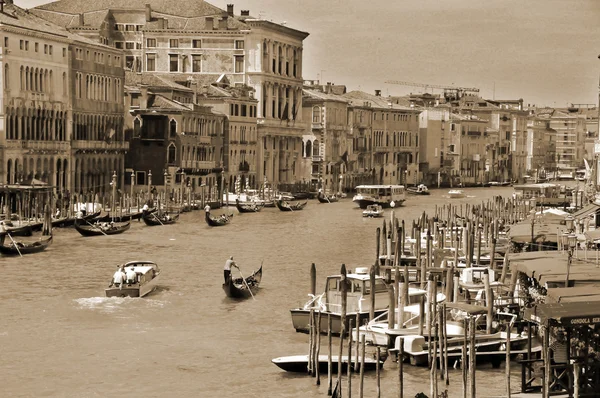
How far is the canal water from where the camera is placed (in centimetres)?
1280

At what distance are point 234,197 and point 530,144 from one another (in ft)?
155

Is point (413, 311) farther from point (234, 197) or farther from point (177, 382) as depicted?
point (234, 197)

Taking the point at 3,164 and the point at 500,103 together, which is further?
the point at 500,103

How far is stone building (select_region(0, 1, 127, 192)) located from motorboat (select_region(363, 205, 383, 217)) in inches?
261

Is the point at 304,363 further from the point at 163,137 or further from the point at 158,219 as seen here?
the point at 163,137

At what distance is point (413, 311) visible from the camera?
13992 millimetres

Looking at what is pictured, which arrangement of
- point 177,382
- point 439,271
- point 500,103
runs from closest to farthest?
point 177,382 → point 439,271 → point 500,103

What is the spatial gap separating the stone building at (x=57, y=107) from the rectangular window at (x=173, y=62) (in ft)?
33.3

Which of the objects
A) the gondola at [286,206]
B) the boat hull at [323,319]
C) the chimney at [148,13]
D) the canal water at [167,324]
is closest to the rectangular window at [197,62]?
the chimney at [148,13]

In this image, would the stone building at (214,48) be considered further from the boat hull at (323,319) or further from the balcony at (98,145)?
the boat hull at (323,319)

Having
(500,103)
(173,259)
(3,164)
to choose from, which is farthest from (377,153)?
(173,259)

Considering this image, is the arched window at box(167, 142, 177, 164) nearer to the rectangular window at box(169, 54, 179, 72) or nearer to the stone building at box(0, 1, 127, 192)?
the stone building at box(0, 1, 127, 192)

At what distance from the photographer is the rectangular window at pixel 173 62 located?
47.8 metres

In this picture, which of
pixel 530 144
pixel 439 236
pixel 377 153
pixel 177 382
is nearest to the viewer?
pixel 177 382
